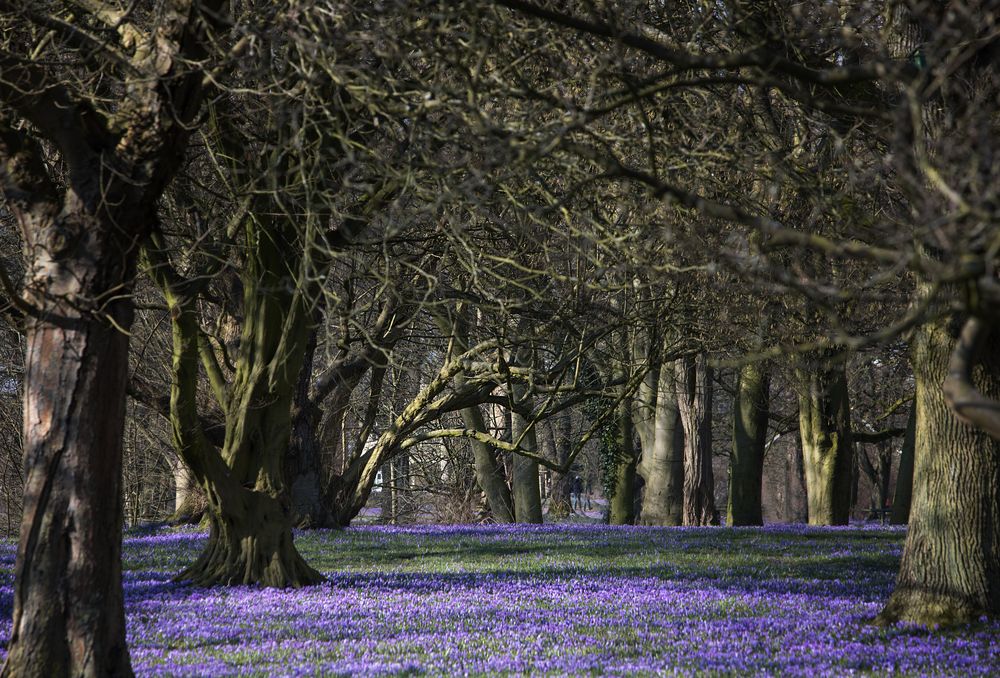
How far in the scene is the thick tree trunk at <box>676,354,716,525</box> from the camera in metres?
23.3

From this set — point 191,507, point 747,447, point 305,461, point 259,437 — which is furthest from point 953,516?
point 191,507

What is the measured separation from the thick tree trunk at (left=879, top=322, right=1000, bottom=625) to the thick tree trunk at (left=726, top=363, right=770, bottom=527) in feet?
46.0

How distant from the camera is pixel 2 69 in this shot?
5902mm

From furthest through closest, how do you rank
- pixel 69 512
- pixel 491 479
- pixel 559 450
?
1. pixel 559 450
2. pixel 491 479
3. pixel 69 512

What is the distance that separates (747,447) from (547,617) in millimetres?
14668

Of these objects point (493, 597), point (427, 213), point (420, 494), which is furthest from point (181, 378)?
point (420, 494)

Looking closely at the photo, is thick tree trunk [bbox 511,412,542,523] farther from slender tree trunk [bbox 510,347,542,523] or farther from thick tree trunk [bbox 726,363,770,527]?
thick tree trunk [bbox 726,363,770,527]

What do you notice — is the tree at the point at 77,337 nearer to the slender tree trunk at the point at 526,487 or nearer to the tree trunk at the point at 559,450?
the slender tree trunk at the point at 526,487

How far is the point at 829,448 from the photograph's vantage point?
68.8ft

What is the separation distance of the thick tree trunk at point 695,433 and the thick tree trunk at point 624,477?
172cm

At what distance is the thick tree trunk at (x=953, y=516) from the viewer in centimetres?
795

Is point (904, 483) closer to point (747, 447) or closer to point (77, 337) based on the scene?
point (747, 447)

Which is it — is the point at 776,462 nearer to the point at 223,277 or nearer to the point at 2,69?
the point at 223,277

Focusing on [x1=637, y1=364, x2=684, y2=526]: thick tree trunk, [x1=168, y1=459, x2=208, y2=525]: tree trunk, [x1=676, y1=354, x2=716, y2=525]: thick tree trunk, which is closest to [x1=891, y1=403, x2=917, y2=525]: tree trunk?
[x1=676, y1=354, x2=716, y2=525]: thick tree trunk
